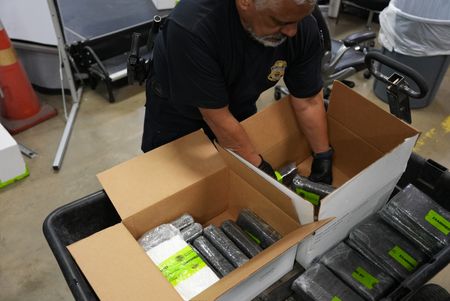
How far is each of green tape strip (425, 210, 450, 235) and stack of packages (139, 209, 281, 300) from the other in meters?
0.48

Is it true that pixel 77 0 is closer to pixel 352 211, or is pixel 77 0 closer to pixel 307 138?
pixel 307 138

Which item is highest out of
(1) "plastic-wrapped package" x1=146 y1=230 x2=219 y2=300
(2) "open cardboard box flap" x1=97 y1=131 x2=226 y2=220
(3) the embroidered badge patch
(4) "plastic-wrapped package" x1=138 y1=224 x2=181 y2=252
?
(3) the embroidered badge patch

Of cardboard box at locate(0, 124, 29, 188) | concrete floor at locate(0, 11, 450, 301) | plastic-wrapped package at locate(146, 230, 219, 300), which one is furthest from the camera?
cardboard box at locate(0, 124, 29, 188)

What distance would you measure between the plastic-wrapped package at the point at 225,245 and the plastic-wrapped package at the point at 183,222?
0.06m

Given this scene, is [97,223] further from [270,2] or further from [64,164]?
[64,164]

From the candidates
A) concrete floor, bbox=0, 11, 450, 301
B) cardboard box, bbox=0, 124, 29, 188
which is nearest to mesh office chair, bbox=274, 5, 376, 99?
concrete floor, bbox=0, 11, 450, 301

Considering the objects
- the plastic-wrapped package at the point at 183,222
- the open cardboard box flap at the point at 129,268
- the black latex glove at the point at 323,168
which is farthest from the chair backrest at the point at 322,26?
the open cardboard box flap at the point at 129,268

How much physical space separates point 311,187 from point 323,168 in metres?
0.19

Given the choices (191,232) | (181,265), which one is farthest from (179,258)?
(191,232)

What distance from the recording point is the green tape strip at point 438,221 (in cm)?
123

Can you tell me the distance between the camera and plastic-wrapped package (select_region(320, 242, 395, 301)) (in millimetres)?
1135

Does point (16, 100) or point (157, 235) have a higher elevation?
point (157, 235)

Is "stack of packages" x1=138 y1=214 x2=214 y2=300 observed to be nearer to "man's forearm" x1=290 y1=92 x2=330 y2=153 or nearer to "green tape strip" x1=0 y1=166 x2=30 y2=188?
"man's forearm" x1=290 y1=92 x2=330 y2=153

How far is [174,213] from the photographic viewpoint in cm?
125
